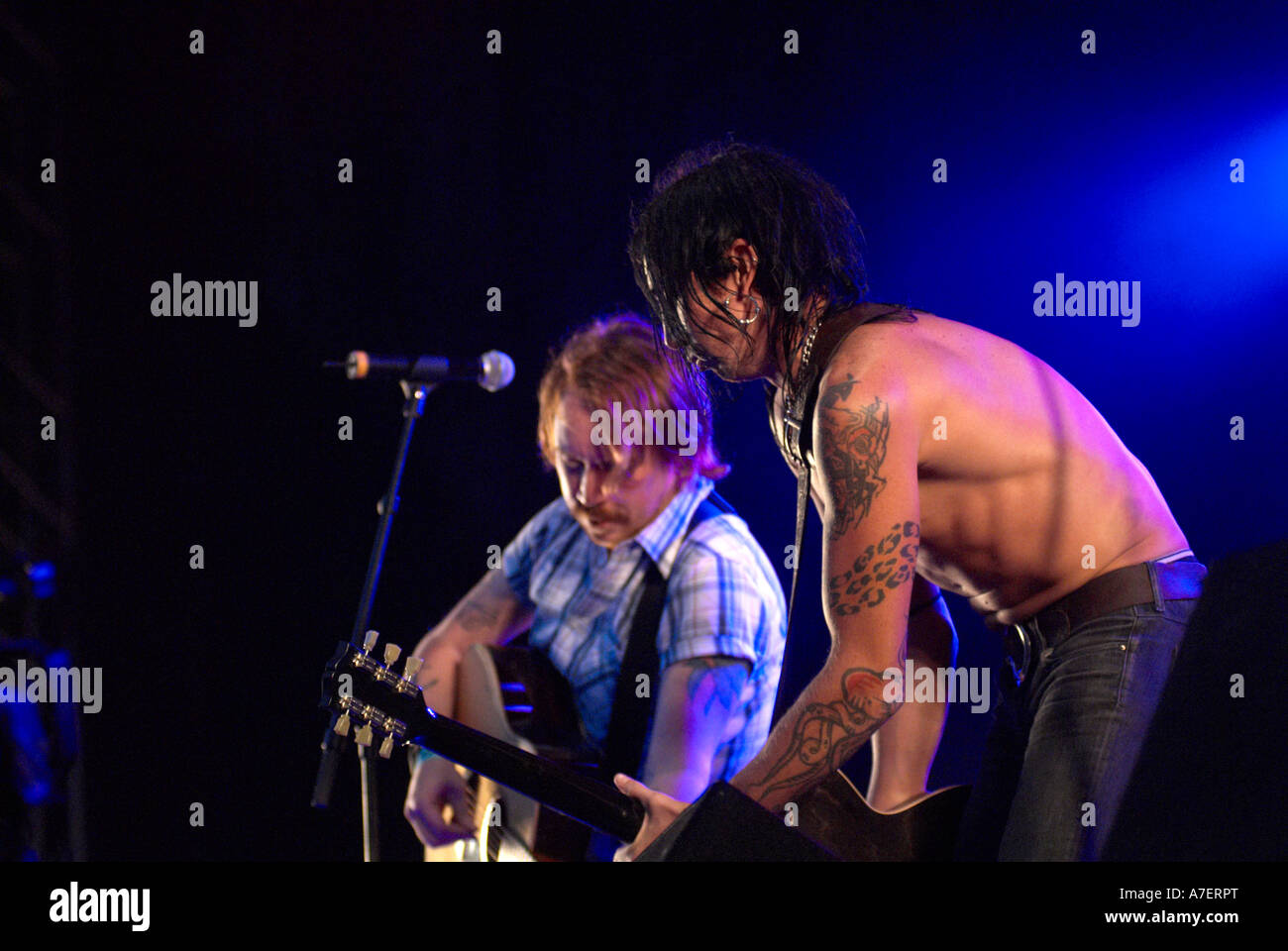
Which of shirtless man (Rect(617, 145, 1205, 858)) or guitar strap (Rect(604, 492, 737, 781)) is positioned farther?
guitar strap (Rect(604, 492, 737, 781))

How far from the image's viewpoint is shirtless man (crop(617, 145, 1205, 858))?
5.13ft

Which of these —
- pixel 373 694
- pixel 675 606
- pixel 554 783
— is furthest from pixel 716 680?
pixel 373 694

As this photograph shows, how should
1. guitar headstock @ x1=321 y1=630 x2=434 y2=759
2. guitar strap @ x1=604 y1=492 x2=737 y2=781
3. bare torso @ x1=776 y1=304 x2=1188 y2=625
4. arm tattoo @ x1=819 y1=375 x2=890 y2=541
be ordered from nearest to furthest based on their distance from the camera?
arm tattoo @ x1=819 y1=375 x2=890 y2=541 < bare torso @ x1=776 y1=304 x2=1188 y2=625 < guitar headstock @ x1=321 y1=630 x2=434 y2=759 < guitar strap @ x1=604 y1=492 x2=737 y2=781

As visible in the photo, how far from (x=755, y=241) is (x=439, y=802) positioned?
156 cm

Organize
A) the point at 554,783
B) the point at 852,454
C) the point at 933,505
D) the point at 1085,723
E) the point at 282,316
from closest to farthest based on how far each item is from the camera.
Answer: the point at 852,454, the point at 1085,723, the point at 933,505, the point at 554,783, the point at 282,316

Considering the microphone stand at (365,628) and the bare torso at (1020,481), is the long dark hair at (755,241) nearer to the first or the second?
the bare torso at (1020,481)

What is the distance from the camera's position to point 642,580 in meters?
2.63

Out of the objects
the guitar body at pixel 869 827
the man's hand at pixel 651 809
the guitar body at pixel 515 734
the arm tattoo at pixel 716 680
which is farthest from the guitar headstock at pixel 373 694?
the guitar body at pixel 869 827

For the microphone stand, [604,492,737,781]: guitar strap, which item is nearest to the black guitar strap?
[604,492,737,781]: guitar strap

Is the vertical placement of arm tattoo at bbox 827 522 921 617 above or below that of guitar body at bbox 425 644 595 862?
above

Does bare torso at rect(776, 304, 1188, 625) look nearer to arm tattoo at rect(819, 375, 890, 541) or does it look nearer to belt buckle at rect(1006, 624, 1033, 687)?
belt buckle at rect(1006, 624, 1033, 687)

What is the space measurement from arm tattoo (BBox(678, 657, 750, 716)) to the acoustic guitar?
1.22 ft

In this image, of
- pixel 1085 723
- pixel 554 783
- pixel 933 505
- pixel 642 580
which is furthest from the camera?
pixel 642 580

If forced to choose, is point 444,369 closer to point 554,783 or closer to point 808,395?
point 554,783
